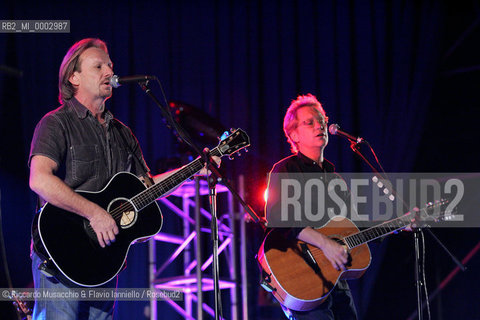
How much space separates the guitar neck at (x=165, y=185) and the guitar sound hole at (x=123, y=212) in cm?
4

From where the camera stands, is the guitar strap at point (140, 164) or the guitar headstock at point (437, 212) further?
the guitar headstock at point (437, 212)

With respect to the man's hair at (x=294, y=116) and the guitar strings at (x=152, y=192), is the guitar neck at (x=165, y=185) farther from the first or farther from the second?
the man's hair at (x=294, y=116)

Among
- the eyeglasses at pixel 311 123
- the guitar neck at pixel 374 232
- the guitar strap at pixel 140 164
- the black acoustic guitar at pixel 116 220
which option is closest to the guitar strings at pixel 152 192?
the black acoustic guitar at pixel 116 220

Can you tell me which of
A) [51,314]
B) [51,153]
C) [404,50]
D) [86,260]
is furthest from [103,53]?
[404,50]

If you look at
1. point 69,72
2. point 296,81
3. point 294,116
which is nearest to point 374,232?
point 294,116

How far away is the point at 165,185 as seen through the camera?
3.20 meters

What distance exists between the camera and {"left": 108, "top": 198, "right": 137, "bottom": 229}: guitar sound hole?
2.98 m

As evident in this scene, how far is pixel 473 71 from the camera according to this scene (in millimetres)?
5988

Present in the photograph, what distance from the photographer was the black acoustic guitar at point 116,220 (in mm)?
2742

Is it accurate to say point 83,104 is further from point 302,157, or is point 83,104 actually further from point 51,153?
point 302,157

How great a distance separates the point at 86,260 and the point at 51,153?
0.62 m

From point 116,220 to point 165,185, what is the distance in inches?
15.2

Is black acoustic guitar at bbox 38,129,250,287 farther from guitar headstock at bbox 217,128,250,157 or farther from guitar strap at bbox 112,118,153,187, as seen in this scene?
guitar strap at bbox 112,118,153,187

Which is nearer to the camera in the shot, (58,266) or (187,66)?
(58,266)
